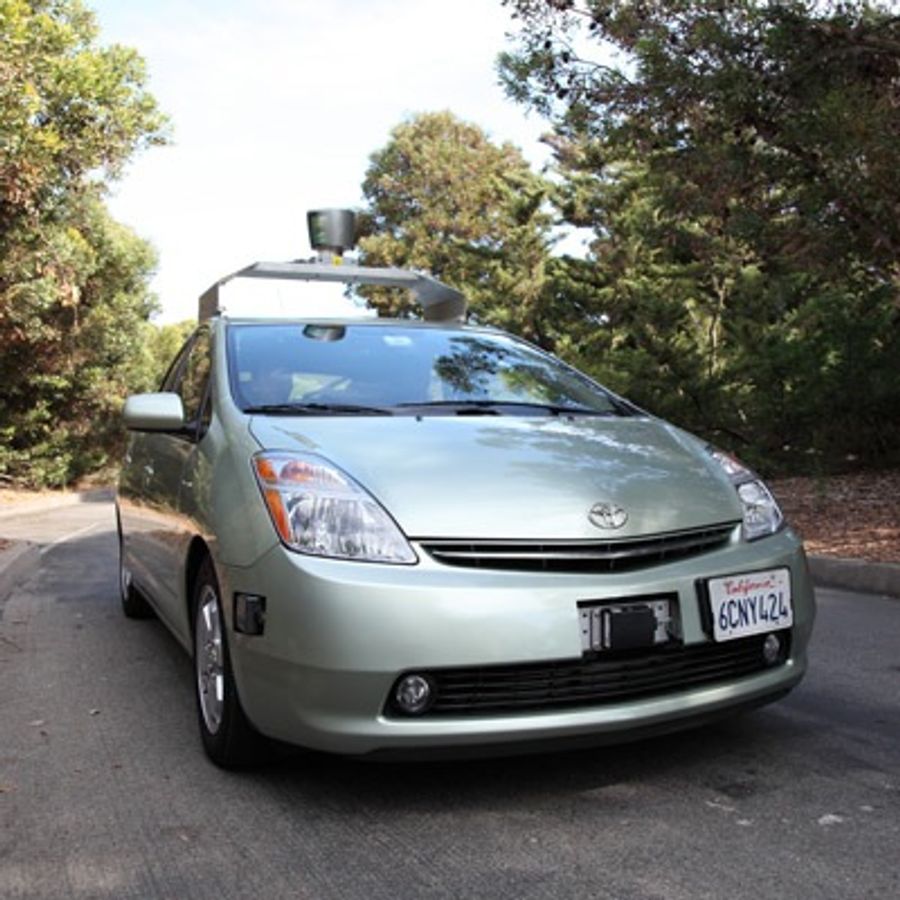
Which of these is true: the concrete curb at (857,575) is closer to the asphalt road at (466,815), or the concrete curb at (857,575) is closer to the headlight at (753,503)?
the asphalt road at (466,815)

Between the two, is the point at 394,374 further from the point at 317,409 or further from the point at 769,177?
the point at 769,177

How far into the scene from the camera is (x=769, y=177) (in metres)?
8.38

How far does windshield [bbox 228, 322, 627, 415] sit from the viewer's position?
3.72 m

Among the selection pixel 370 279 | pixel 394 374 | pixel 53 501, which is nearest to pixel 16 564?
pixel 370 279

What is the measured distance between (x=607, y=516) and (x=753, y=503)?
664mm

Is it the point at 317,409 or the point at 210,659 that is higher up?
the point at 317,409

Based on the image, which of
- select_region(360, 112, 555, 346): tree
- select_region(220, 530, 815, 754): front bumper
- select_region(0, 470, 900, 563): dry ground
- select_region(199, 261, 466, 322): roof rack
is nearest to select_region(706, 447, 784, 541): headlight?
select_region(220, 530, 815, 754): front bumper

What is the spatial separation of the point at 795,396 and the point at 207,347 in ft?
29.7

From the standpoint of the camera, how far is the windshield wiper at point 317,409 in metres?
3.53

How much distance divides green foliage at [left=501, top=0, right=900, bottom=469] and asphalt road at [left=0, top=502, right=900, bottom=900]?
481cm

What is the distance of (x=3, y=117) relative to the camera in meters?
8.35

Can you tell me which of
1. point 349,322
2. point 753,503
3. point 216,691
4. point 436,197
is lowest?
point 216,691

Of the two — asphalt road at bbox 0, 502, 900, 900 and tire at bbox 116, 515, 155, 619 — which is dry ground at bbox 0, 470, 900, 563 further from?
tire at bbox 116, 515, 155, 619

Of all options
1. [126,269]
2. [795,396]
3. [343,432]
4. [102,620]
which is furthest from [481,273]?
[343,432]
